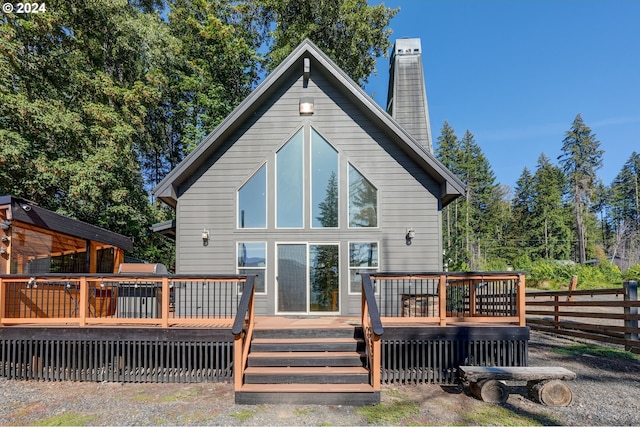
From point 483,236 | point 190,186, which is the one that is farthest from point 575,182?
point 190,186

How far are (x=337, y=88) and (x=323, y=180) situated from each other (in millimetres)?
2116

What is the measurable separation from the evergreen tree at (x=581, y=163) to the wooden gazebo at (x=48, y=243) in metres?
47.6

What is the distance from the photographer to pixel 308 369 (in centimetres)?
495

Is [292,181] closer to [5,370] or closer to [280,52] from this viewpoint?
[5,370]

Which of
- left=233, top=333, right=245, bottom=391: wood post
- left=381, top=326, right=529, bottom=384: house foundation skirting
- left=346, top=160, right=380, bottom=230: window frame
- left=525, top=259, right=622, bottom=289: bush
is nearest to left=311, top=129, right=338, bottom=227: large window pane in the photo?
left=346, top=160, right=380, bottom=230: window frame

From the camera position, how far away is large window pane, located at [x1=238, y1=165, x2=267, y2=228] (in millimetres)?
7867

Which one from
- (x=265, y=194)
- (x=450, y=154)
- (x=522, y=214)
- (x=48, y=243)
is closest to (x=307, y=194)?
(x=265, y=194)

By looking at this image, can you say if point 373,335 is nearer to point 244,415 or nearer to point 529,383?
point 244,415

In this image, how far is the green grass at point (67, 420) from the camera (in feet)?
12.9

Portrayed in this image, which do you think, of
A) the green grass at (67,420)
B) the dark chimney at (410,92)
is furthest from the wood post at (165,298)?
the dark chimney at (410,92)

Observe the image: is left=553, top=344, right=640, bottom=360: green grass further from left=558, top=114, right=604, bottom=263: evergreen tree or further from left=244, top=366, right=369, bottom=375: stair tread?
left=558, top=114, right=604, bottom=263: evergreen tree

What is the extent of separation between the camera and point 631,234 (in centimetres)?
4281

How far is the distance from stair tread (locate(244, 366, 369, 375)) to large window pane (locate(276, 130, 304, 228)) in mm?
3508

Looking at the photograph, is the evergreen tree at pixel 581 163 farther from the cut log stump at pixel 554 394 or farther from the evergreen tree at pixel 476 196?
the cut log stump at pixel 554 394
